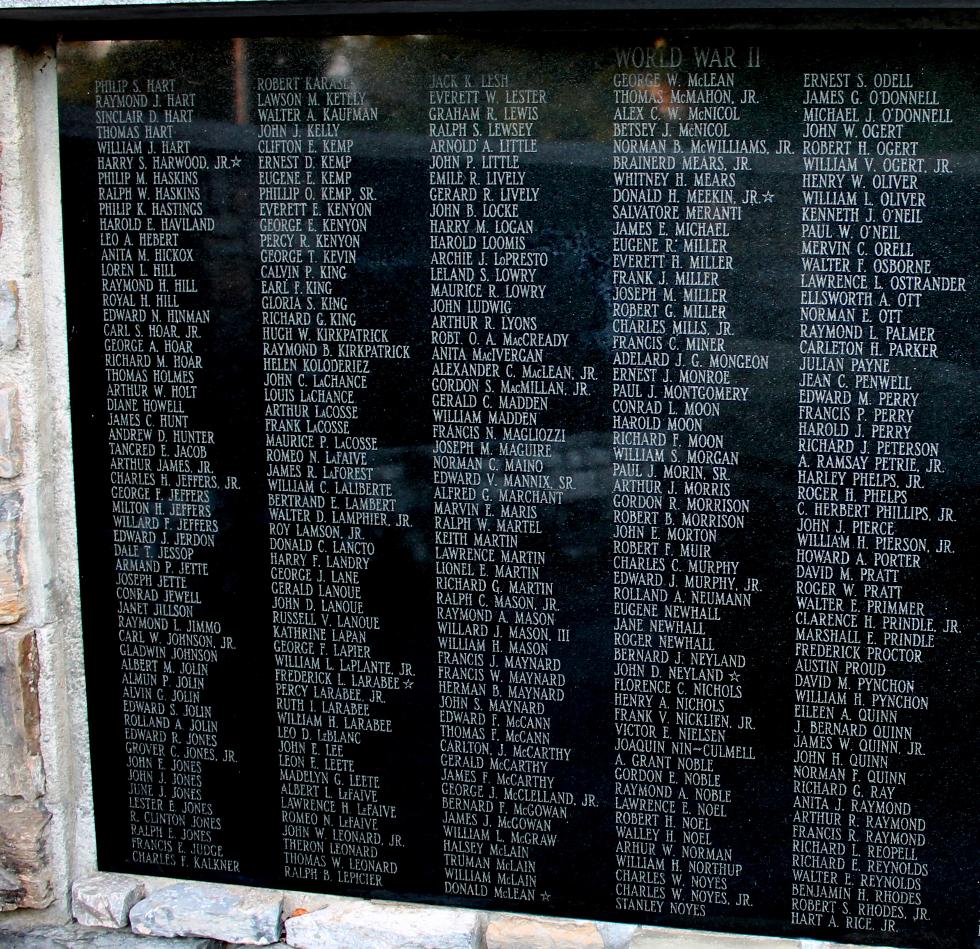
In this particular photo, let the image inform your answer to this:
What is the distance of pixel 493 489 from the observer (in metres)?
3.18

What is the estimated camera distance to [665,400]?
10.1 ft

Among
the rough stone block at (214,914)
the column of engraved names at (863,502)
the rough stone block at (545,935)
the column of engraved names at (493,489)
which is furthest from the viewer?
the rough stone block at (214,914)

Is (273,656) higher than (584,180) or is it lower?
lower

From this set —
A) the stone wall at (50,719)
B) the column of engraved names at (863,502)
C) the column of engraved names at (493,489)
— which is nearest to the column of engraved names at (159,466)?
the stone wall at (50,719)

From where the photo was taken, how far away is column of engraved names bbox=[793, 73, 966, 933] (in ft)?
9.68

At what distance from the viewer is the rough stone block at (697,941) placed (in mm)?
3166

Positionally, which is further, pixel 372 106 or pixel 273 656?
pixel 273 656

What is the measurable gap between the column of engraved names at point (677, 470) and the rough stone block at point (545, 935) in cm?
14

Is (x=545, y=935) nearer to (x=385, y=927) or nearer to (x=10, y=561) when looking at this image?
(x=385, y=927)

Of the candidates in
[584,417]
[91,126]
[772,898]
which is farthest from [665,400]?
[91,126]

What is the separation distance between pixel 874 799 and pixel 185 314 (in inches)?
96.6

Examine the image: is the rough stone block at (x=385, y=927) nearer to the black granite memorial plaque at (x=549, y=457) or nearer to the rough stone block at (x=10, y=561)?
the black granite memorial plaque at (x=549, y=457)

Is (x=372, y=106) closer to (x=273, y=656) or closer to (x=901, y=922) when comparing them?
(x=273, y=656)

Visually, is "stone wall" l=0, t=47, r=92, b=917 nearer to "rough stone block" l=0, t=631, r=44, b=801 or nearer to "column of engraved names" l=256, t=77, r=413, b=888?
"rough stone block" l=0, t=631, r=44, b=801
